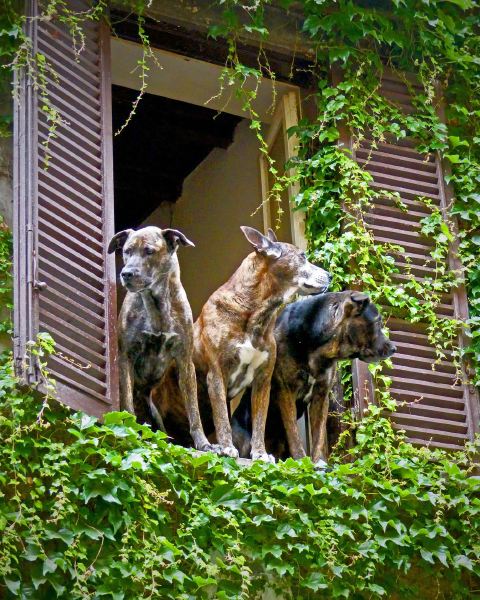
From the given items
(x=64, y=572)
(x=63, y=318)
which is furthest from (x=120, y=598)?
(x=63, y=318)

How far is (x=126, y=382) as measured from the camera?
9289 mm

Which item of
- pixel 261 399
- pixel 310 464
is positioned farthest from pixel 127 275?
pixel 310 464

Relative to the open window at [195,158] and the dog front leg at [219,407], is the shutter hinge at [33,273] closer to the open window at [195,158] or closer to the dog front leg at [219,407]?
Result: the dog front leg at [219,407]

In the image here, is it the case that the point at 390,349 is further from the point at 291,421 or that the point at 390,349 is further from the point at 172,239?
the point at 172,239

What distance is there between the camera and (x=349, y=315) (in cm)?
995

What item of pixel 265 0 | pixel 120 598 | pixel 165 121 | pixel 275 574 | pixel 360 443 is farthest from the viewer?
pixel 165 121

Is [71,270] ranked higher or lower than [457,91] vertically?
lower

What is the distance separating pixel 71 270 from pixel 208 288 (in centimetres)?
349

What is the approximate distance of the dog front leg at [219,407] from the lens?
9516 millimetres

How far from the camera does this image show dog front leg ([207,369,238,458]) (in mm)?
9516

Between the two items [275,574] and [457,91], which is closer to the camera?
[275,574]

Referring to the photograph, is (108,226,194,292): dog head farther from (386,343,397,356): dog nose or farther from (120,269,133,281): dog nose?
(386,343,397,356): dog nose

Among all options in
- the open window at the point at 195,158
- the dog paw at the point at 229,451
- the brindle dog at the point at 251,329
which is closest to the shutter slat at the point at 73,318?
the brindle dog at the point at 251,329

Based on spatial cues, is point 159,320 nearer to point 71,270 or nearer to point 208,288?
point 71,270
